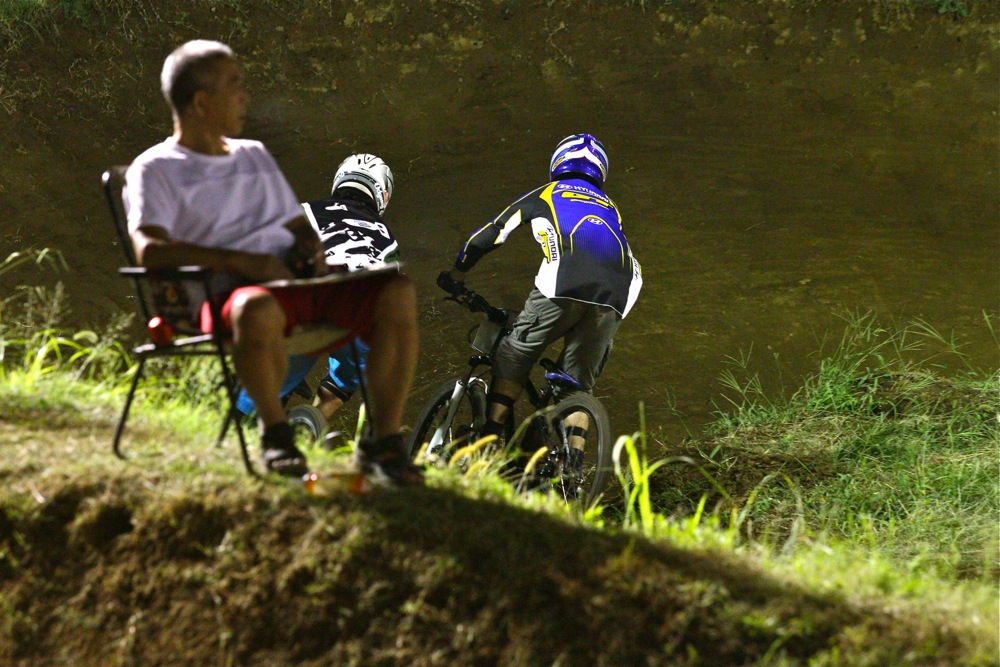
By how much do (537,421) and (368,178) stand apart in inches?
65.2

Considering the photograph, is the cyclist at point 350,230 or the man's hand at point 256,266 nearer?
the man's hand at point 256,266

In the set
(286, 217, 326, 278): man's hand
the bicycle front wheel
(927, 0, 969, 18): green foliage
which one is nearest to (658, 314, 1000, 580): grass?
the bicycle front wheel

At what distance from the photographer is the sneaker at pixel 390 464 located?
3.31 m

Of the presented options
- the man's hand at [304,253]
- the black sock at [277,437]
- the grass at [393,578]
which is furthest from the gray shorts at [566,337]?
the black sock at [277,437]

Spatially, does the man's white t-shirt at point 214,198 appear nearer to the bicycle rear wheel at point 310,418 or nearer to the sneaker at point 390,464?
the sneaker at point 390,464

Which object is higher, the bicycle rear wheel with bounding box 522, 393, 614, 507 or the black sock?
the black sock

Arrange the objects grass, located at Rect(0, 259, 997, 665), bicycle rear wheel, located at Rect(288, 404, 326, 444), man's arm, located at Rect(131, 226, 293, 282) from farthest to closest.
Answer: bicycle rear wheel, located at Rect(288, 404, 326, 444)
man's arm, located at Rect(131, 226, 293, 282)
grass, located at Rect(0, 259, 997, 665)

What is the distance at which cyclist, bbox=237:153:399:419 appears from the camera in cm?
557

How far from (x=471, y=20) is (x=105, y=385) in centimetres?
758

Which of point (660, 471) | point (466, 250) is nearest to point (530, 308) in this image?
point (466, 250)

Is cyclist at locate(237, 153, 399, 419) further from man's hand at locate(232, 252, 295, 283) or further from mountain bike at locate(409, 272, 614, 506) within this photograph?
man's hand at locate(232, 252, 295, 283)

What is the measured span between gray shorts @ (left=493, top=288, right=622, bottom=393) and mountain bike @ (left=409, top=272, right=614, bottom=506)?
9cm

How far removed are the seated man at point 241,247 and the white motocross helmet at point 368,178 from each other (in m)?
2.60

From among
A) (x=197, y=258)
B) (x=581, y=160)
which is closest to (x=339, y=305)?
(x=197, y=258)
